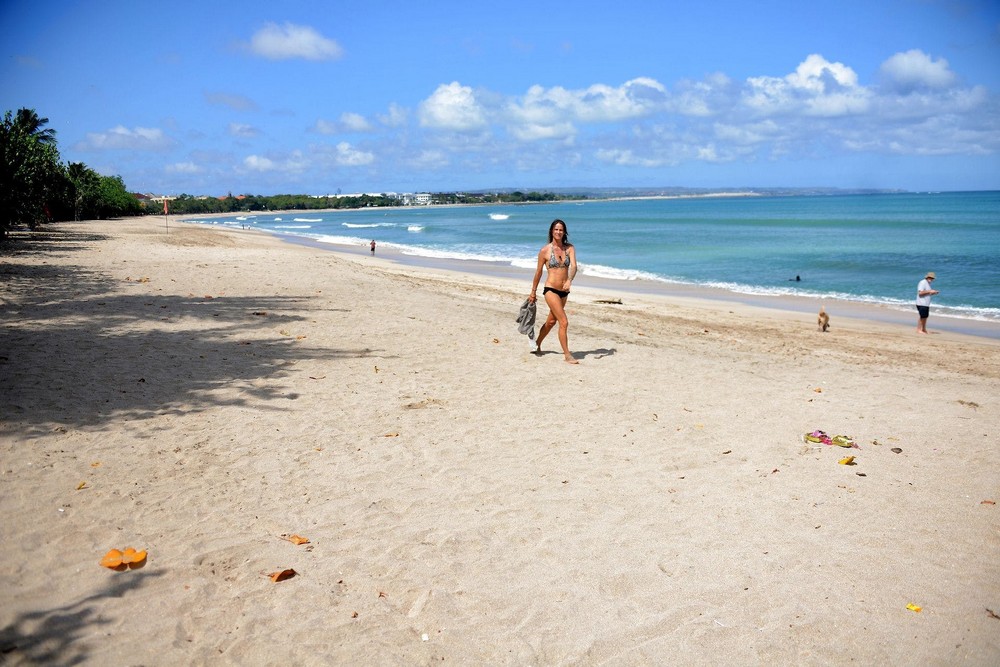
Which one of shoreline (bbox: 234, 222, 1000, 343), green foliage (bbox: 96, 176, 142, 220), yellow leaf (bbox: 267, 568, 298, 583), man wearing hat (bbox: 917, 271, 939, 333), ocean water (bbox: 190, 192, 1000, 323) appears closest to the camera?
yellow leaf (bbox: 267, 568, 298, 583)

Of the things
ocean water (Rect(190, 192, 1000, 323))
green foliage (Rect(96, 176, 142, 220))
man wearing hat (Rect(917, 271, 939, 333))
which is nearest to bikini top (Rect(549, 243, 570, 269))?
man wearing hat (Rect(917, 271, 939, 333))

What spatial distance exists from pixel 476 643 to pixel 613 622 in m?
0.73

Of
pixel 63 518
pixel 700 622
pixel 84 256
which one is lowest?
pixel 700 622

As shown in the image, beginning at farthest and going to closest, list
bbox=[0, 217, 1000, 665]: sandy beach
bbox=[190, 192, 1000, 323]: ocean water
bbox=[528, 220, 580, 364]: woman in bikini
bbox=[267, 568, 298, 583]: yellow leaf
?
bbox=[190, 192, 1000, 323]: ocean water → bbox=[528, 220, 580, 364]: woman in bikini → bbox=[267, 568, 298, 583]: yellow leaf → bbox=[0, 217, 1000, 665]: sandy beach

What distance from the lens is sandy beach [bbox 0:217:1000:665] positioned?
3.30m

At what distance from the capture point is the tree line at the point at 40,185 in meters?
18.7

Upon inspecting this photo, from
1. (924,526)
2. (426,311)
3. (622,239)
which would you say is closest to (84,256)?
(426,311)

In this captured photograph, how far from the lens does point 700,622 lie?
11.4 ft

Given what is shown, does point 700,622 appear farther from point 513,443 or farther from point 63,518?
point 63,518

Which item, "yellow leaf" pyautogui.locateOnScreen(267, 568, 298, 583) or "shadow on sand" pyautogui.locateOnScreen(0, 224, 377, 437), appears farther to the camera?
"shadow on sand" pyautogui.locateOnScreen(0, 224, 377, 437)

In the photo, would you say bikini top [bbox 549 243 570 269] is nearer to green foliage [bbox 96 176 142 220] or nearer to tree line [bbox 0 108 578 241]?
tree line [bbox 0 108 578 241]

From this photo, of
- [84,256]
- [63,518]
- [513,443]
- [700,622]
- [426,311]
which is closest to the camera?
[700,622]

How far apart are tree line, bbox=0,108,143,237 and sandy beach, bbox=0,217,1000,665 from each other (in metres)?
11.9

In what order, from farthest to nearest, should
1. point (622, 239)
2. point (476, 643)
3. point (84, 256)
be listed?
1. point (622, 239)
2. point (84, 256)
3. point (476, 643)
